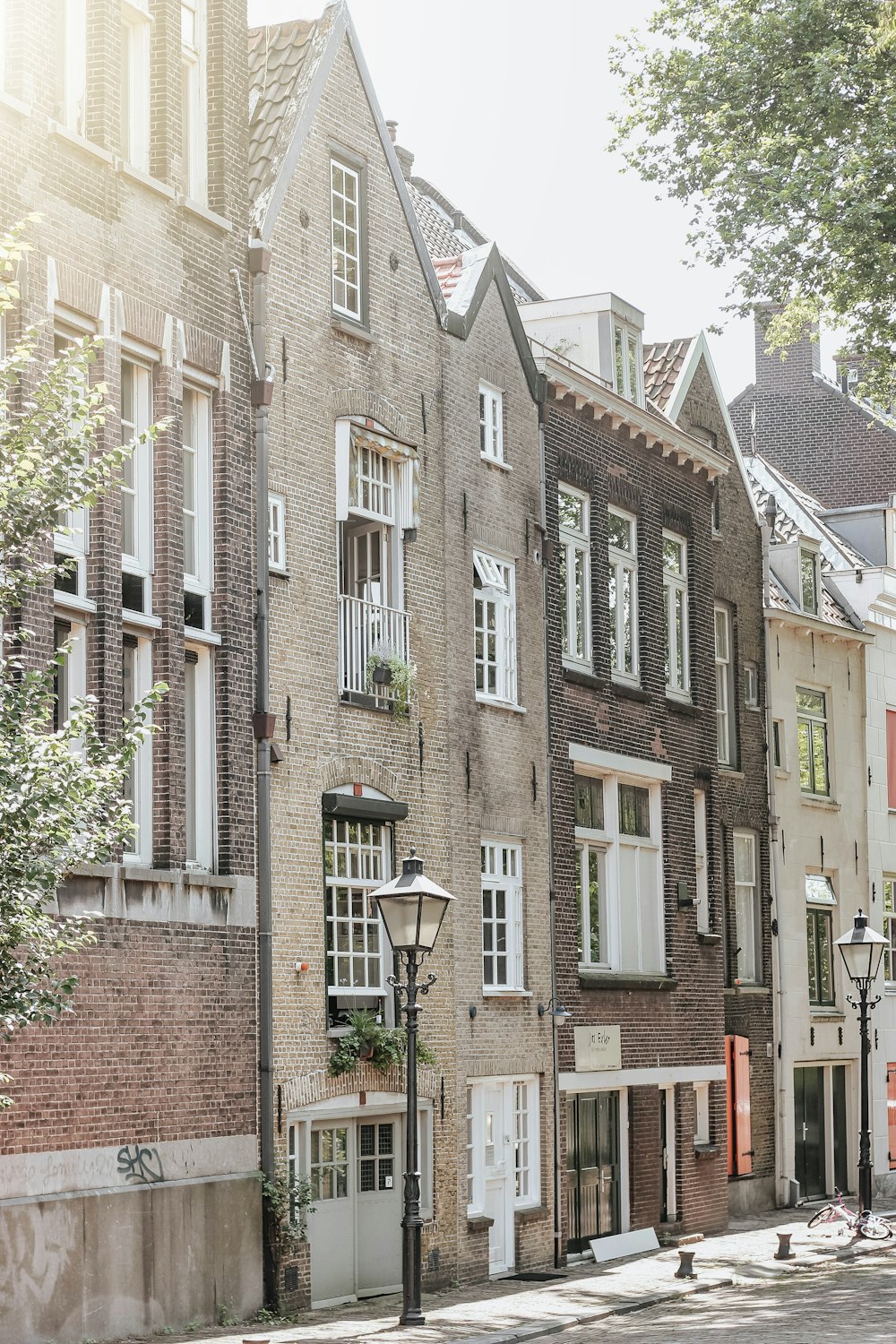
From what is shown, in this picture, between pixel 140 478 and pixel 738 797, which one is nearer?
pixel 140 478

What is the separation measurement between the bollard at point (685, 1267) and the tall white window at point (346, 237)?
34.1 ft

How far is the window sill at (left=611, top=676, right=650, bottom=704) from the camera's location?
27469 mm

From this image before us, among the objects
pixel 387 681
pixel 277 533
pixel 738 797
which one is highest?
pixel 277 533

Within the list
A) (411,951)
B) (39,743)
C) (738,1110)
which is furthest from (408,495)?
(738,1110)

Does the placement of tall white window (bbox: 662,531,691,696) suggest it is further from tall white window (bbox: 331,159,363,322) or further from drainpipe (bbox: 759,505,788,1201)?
tall white window (bbox: 331,159,363,322)

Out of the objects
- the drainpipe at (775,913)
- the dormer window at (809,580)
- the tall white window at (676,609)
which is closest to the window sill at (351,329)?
the tall white window at (676,609)

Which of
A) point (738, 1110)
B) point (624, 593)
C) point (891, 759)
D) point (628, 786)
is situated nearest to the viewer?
point (628, 786)

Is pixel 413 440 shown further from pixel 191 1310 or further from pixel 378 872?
pixel 191 1310

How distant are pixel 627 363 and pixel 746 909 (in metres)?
9.16

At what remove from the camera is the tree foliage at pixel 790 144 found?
24.2m

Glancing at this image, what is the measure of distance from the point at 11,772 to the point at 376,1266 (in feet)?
36.9

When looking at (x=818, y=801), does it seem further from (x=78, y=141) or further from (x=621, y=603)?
(x=78, y=141)

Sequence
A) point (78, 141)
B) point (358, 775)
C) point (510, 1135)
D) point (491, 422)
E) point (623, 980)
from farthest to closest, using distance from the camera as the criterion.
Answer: point (623, 980) < point (491, 422) < point (510, 1135) < point (358, 775) < point (78, 141)

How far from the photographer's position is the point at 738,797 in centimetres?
3253
